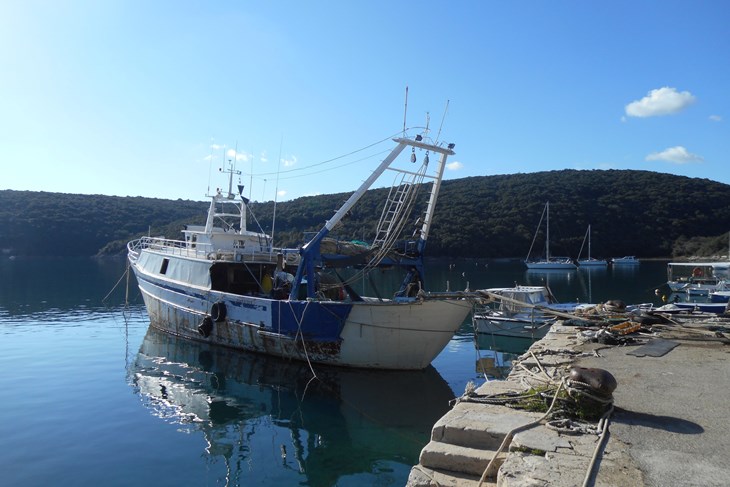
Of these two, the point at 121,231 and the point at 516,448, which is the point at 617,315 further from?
the point at 121,231

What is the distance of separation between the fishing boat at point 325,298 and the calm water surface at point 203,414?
683mm

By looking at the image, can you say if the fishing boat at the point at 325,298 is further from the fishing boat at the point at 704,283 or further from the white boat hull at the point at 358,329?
the fishing boat at the point at 704,283

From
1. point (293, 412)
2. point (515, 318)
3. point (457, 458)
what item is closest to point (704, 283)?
point (515, 318)

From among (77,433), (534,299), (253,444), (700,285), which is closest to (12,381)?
(77,433)

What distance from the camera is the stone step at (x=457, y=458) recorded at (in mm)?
5086

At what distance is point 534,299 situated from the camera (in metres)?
23.0

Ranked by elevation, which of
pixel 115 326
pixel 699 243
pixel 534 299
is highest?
pixel 699 243

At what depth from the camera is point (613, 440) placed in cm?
493

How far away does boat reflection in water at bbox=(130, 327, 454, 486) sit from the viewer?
9.39 metres

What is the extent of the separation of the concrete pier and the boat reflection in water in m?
3.58

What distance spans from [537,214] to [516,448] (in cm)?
10051

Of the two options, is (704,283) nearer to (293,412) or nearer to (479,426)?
(293,412)

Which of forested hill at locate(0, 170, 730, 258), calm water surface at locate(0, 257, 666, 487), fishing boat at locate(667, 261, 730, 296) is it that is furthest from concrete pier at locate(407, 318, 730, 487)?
forested hill at locate(0, 170, 730, 258)

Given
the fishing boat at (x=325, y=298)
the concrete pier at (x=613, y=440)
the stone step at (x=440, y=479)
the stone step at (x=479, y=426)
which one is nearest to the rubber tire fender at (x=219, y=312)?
the fishing boat at (x=325, y=298)
